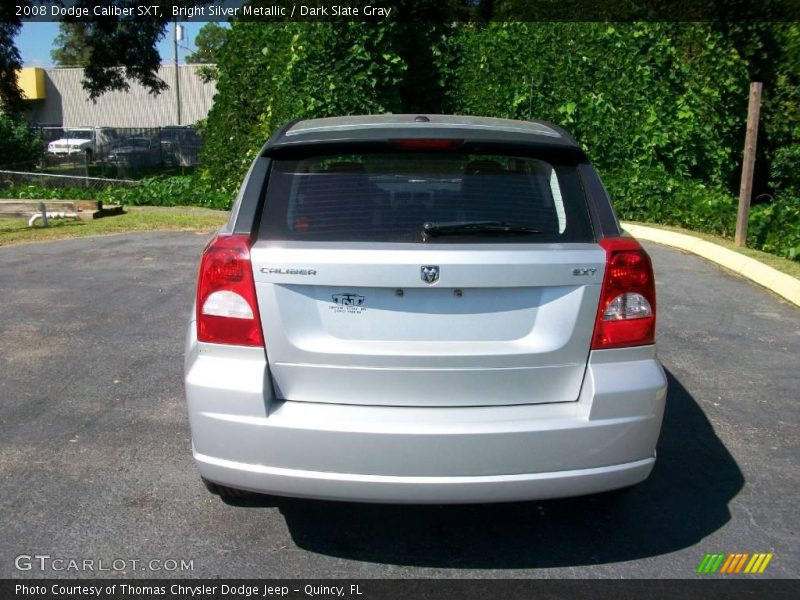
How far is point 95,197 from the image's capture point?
16.5 metres

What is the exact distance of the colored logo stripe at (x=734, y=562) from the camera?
10.9ft

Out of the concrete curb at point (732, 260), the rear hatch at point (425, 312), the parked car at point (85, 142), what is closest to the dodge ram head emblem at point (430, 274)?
the rear hatch at point (425, 312)

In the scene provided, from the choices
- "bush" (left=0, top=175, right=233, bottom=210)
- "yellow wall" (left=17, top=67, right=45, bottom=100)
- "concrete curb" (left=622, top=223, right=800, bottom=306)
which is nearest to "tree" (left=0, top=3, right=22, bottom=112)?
"bush" (left=0, top=175, right=233, bottom=210)

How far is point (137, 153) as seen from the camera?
3092 cm

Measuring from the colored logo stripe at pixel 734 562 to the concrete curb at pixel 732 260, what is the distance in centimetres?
509

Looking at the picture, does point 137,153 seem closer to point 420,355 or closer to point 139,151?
point 139,151

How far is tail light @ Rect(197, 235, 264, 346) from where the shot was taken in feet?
10.2

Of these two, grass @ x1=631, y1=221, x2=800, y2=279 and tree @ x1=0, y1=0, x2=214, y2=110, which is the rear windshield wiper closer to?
grass @ x1=631, y1=221, x2=800, y2=279

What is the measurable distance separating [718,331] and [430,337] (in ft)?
15.4

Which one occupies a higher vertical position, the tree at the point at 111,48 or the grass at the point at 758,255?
the tree at the point at 111,48

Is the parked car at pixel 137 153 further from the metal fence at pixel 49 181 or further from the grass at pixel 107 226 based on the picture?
the grass at pixel 107 226
